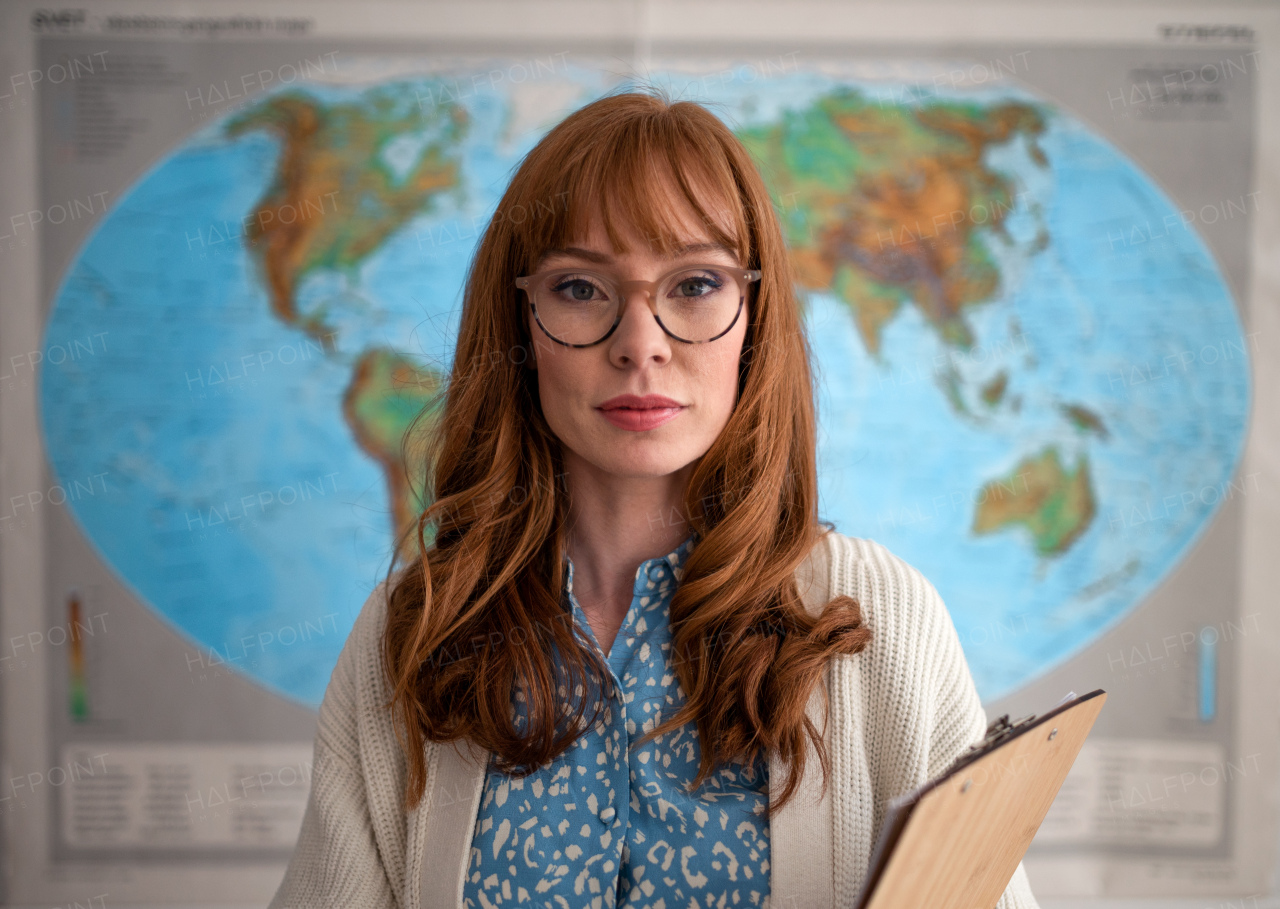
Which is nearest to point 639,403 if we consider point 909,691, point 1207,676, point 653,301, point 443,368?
point 653,301

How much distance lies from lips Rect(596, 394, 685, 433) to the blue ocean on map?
1.05 m

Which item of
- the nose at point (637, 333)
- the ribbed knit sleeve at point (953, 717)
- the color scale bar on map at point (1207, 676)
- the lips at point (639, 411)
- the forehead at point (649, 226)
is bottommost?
the color scale bar on map at point (1207, 676)

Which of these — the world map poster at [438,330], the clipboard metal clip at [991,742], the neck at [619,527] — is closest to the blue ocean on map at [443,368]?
the world map poster at [438,330]

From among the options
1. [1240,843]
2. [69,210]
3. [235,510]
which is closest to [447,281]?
[235,510]

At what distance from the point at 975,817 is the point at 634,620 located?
0.51 meters

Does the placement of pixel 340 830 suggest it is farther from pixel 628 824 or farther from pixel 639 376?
pixel 639 376

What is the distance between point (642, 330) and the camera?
3.40ft

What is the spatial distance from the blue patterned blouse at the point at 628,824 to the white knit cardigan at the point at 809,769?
0.03 metres

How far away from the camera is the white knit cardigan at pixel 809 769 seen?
3.39 feet

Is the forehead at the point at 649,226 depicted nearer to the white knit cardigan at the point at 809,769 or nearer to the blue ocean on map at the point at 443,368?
the white knit cardigan at the point at 809,769

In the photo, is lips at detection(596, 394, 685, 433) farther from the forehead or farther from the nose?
the forehead

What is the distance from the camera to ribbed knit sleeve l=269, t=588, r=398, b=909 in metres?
1.15

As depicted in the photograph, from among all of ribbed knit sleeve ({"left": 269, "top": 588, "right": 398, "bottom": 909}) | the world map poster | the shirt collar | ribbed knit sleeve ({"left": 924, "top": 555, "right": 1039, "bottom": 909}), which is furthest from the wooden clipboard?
the world map poster

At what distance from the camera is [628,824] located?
1043 millimetres
